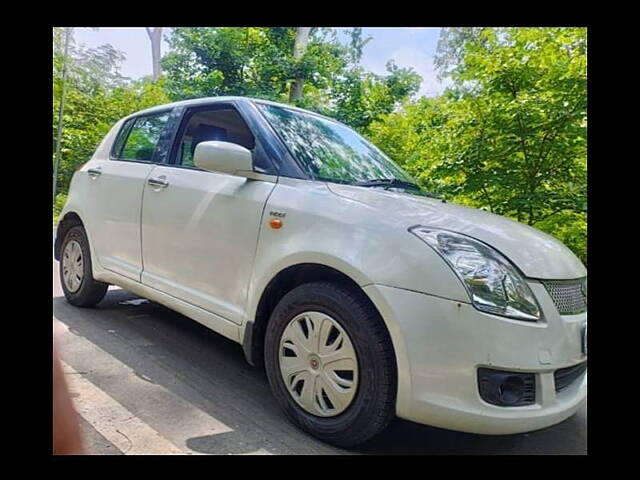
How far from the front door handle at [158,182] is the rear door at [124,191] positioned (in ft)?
0.34

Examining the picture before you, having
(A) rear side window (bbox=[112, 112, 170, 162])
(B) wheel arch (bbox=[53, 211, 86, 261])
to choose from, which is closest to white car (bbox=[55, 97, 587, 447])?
(A) rear side window (bbox=[112, 112, 170, 162])

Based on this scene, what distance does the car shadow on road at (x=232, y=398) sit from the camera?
2.06 m

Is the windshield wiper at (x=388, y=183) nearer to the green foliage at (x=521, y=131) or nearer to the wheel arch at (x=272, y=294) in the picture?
the wheel arch at (x=272, y=294)

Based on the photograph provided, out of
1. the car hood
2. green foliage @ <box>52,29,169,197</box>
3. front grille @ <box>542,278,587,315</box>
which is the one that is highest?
green foliage @ <box>52,29,169,197</box>

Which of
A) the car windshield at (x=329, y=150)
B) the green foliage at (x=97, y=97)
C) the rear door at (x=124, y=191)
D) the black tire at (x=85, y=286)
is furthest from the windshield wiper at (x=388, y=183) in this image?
the green foliage at (x=97, y=97)

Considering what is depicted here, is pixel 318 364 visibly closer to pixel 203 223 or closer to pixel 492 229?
pixel 492 229

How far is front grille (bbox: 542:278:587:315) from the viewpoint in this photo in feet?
6.27

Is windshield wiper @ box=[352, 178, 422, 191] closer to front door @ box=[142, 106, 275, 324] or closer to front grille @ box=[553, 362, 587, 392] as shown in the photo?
front door @ box=[142, 106, 275, 324]

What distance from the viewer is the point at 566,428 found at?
2.41 metres

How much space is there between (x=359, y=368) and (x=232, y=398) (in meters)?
0.92

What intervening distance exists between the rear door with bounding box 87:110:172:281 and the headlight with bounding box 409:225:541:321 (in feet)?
7.20

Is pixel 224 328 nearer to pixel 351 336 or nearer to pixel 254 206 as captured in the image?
pixel 254 206

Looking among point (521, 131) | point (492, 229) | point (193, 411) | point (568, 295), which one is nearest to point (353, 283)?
point (492, 229)

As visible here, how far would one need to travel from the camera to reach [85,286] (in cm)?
376
